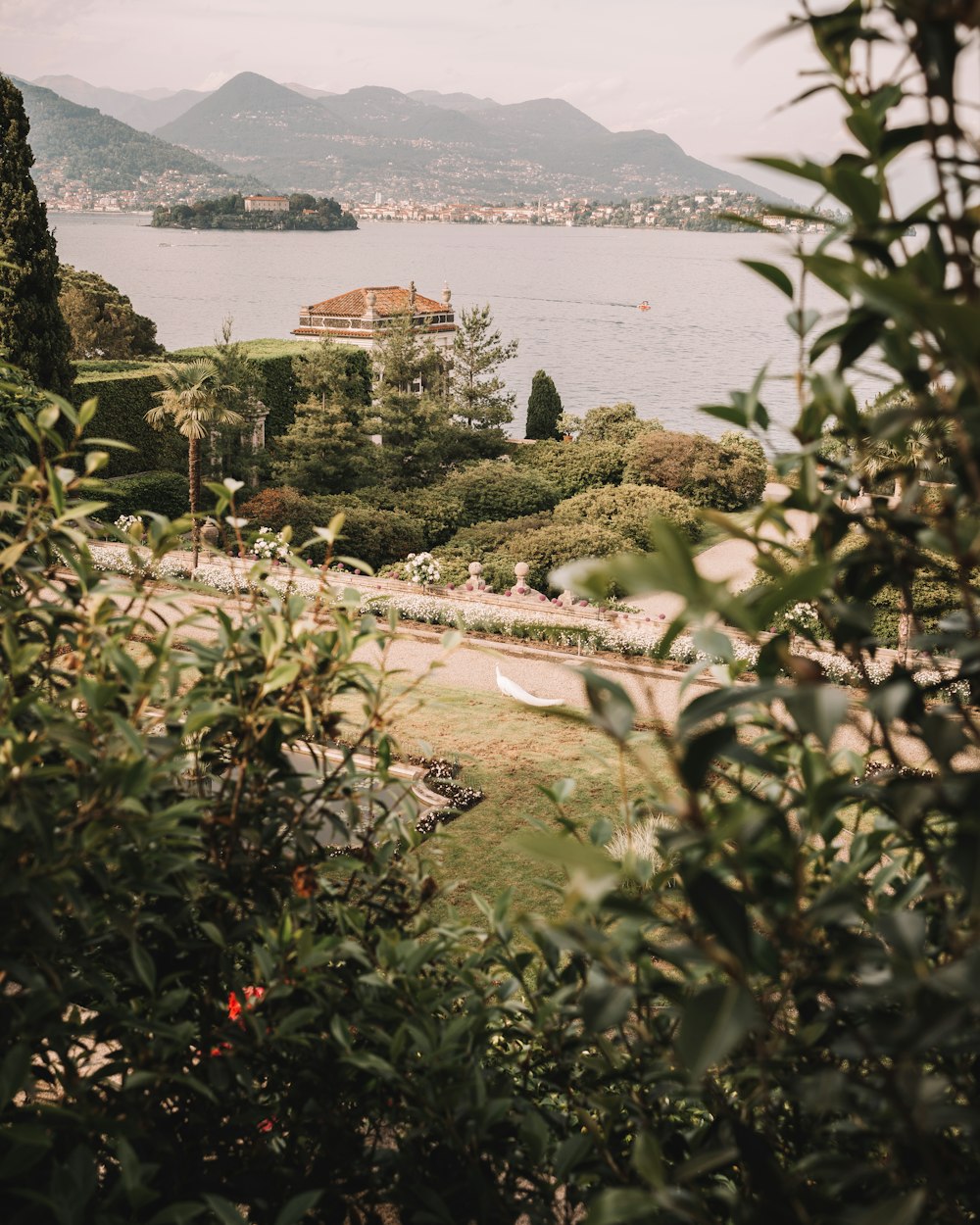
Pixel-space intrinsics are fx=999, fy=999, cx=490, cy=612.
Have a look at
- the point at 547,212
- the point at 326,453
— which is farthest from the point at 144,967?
the point at 547,212

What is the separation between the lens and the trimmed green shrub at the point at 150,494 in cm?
1884

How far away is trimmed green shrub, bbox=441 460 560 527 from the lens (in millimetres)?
20562

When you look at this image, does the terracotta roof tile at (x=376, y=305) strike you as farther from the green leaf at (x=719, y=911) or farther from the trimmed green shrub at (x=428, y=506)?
the green leaf at (x=719, y=911)

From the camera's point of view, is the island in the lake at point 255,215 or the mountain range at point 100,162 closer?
the island in the lake at point 255,215

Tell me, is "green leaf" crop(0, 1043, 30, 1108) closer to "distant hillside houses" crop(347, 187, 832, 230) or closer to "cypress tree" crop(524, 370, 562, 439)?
"cypress tree" crop(524, 370, 562, 439)

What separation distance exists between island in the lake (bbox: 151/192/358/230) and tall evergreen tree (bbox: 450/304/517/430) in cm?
8736

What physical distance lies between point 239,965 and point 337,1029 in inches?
19.3

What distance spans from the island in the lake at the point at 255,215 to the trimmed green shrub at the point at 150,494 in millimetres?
92396

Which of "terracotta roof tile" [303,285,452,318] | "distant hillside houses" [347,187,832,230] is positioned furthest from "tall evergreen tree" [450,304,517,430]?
"distant hillside houses" [347,187,832,230]

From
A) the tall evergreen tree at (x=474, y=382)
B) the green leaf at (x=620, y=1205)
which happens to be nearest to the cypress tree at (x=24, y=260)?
the tall evergreen tree at (x=474, y=382)

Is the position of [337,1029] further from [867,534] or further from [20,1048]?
[867,534]

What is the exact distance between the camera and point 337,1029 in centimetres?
147

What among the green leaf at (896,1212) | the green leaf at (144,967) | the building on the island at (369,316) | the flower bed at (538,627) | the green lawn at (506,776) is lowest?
the green lawn at (506,776)

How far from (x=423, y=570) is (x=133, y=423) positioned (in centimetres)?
953
